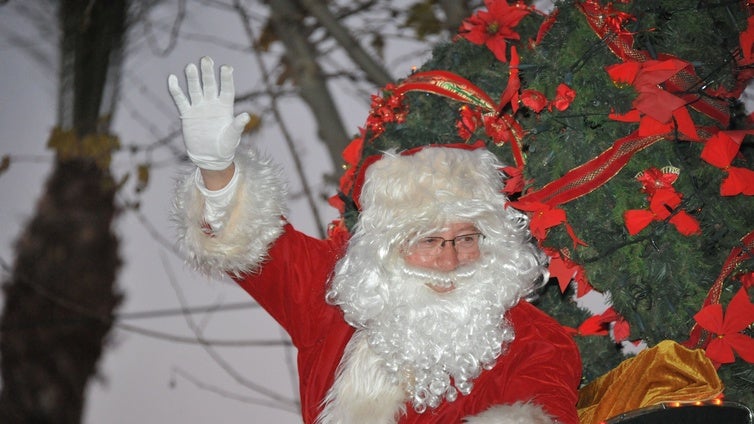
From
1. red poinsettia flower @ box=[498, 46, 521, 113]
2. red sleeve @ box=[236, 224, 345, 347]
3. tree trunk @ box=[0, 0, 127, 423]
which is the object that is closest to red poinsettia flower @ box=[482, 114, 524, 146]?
red poinsettia flower @ box=[498, 46, 521, 113]

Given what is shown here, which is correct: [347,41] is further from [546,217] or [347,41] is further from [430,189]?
[546,217]

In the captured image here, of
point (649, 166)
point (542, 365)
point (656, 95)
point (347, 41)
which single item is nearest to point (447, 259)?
point (542, 365)

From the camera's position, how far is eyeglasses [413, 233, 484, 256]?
8.86ft

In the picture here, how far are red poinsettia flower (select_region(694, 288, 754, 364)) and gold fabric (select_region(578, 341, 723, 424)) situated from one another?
0.24 ft

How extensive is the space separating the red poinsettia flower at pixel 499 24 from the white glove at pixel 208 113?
94 centimetres

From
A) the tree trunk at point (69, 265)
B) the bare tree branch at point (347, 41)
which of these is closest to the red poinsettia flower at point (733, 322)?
the bare tree branch at point (347, 41)

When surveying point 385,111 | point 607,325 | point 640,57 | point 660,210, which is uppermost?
point 385,111

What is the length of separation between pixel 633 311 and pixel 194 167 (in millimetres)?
1344

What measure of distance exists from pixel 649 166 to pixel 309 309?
3.65 feet

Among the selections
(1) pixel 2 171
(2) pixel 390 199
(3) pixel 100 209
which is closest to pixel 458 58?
(2) pixel 390 199

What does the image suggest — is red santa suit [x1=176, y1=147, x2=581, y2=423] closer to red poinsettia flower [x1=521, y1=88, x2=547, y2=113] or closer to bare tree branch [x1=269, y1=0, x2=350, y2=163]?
red poinsettia flower [x1=521, y1=88, x2=547, y2=113]

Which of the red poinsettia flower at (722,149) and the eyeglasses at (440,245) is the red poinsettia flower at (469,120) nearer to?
the eyeglasses at (440,245)

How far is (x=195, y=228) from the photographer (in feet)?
8.54

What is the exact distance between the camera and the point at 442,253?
106 inches
